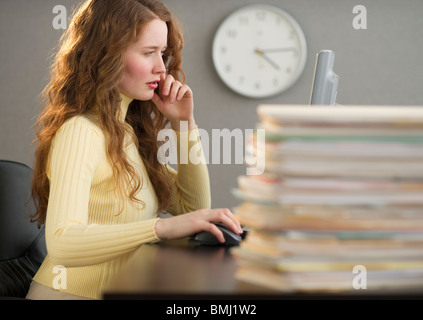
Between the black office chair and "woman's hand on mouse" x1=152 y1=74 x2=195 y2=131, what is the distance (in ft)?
1.74

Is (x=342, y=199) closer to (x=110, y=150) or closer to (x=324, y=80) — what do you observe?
(x=324, y=80)

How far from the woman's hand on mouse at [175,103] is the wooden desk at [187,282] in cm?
84

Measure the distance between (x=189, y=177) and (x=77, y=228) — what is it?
0.73m

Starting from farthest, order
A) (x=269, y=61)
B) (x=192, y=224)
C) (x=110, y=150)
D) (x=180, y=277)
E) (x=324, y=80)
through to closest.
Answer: (x=269, y=61) → (x=110, y=150) → (x=324, y=80) → (x=192, y=224) → (x=180, y=277)

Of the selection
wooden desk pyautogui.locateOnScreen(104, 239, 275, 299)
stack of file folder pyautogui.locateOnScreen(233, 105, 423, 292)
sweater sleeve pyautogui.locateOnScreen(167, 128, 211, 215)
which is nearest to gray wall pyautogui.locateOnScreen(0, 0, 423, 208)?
sweater sleeve pyautogui.locateOnScreen(167, 128, 211, 215)

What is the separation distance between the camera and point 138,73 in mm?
1582

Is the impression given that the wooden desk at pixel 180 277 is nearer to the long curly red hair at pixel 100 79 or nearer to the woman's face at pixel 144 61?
the long curly red hair at pixel 100 79

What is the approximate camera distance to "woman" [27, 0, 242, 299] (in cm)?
115

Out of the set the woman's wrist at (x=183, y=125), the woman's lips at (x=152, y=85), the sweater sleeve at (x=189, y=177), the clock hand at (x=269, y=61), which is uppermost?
the clock hand at (x=269, y=61)

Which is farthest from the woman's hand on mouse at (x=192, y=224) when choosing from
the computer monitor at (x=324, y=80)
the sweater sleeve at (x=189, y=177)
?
the sweater sleeve at (x=189, y=177)

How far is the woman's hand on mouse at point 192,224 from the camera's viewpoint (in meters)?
1.12

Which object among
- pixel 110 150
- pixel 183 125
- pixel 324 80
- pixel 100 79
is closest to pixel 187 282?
pixel 324 80

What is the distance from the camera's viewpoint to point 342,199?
2.08ft
